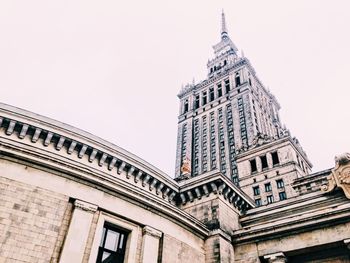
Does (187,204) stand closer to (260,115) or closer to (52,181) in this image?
(52,181)

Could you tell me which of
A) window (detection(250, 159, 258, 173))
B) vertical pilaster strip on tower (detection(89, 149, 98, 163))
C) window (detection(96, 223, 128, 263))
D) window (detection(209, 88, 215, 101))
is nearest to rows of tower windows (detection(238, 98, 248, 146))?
window (detection(209, 88, 215, 101))

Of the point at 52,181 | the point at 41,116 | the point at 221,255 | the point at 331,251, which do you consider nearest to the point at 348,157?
the point at 331,251

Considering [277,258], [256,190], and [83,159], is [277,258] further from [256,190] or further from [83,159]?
[256,190]

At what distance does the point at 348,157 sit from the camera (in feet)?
59.3

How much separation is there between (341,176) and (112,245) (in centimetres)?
1362

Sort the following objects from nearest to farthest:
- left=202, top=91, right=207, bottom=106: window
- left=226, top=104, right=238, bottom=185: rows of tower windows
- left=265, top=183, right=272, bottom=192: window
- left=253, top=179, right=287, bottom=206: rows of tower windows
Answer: left=253, top=179, right=287, bottom=206: rows of tower windows < left=265, top=183, right=272, bottom=192: window < left=226, top=104, right=238, bottom=185: rows of tower windows < left=202, top=91, right=207, bottom=106: window

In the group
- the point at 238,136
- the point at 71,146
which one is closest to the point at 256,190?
the point at 238,136

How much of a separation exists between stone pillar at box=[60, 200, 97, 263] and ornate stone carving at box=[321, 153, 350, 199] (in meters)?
13.9

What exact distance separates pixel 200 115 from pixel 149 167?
5372cm

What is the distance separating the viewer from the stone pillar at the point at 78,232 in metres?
11.8

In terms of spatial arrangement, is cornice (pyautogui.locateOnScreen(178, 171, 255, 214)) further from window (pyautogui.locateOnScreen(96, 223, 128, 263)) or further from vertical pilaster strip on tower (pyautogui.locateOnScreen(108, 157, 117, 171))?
window (pyautogui.locateOnScreen(96, 223, 128, 263))

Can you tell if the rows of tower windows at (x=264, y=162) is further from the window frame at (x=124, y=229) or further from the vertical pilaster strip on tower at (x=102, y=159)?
the window frame at (x=124, y=229)

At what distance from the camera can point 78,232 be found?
40.9 ft

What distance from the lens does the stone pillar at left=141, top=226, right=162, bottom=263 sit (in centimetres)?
1402
